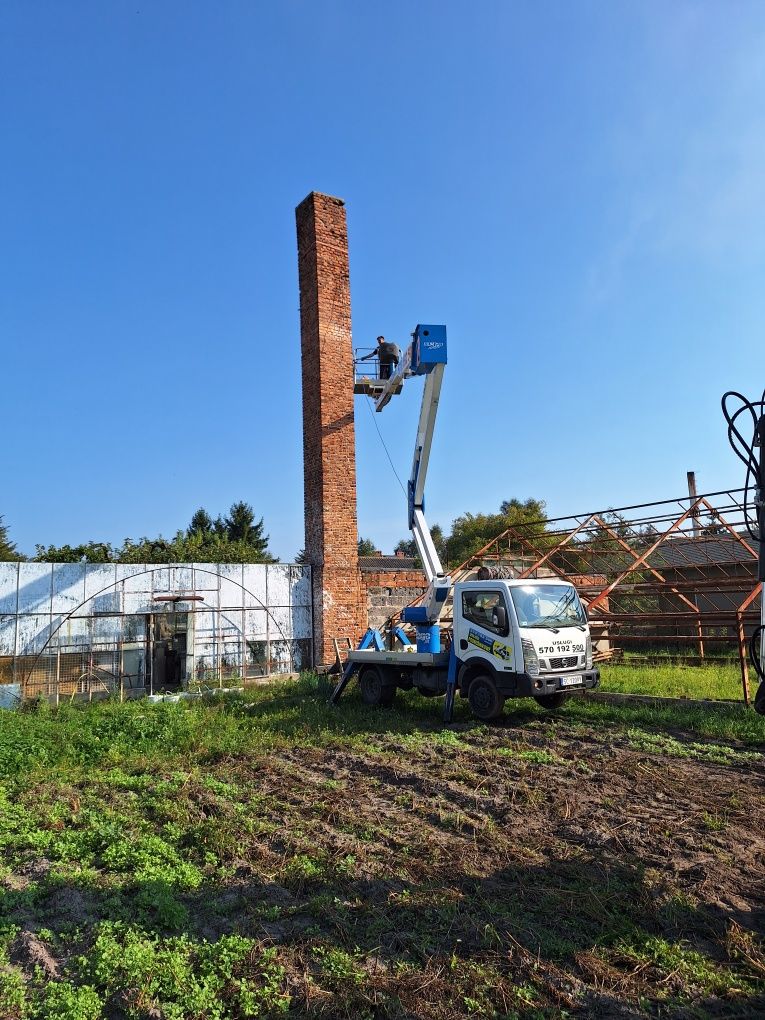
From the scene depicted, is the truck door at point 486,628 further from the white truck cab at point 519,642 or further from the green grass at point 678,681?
the green grass at point 678,681

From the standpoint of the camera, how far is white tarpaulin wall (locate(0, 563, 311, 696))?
1474cm

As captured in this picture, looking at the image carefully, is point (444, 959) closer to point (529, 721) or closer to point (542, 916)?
point (542, 916)

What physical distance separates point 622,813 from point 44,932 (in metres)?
5.04

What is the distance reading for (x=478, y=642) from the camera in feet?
36.7

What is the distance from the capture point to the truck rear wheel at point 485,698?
10.8 meters

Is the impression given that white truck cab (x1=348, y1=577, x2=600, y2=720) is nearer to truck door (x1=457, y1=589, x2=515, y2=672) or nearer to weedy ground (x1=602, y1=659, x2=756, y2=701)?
truck door (x1=457, y1=589, x2=515, y2=672)

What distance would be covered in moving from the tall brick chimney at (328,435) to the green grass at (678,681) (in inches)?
273

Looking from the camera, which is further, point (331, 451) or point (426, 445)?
point (331, 451)

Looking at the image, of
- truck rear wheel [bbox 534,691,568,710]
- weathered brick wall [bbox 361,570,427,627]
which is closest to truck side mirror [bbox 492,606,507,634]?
truck rear wheel [bbox 534,691,568,710]

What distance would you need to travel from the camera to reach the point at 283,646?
17906 mm

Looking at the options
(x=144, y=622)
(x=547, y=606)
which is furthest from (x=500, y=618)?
(x=144, y=622)

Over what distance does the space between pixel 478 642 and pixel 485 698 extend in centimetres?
90

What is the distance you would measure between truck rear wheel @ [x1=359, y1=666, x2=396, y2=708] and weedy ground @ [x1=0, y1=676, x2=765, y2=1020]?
320 centimetres

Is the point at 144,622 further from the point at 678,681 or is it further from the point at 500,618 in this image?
the point at 678,681
